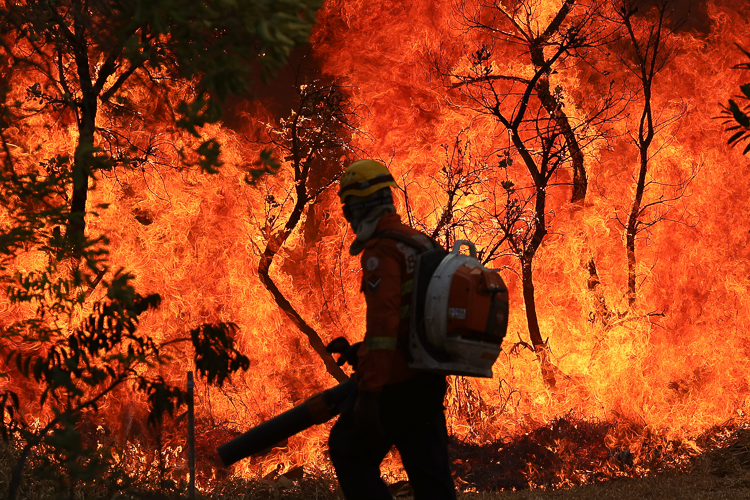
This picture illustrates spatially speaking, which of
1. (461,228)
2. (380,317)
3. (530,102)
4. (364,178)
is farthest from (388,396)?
(530,102)

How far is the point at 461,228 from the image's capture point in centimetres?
970

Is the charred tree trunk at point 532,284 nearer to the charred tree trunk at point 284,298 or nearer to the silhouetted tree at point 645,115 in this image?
the silhouetted tree at point 645,115

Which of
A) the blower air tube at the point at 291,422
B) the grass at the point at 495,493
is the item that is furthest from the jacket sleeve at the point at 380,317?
the grass at the point at 495,493

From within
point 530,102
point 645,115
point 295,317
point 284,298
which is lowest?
point 295,317

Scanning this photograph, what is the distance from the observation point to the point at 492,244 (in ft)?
33.3

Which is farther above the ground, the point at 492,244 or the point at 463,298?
the point at 492,244

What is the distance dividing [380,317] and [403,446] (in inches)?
29.1

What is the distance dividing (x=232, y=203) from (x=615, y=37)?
5.73m

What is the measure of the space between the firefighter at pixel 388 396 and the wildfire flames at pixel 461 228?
5332 mm

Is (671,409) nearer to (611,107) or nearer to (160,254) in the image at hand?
(611,107)

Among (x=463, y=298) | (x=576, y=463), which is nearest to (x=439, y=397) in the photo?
(x=463, y=298)

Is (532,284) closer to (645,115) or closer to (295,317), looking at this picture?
(645,115)

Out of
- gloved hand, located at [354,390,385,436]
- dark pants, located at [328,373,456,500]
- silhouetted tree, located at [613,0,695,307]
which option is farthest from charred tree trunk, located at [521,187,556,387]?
gloved hand, located at [354,390,385,436]

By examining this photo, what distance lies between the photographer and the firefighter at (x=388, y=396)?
12.1ft
